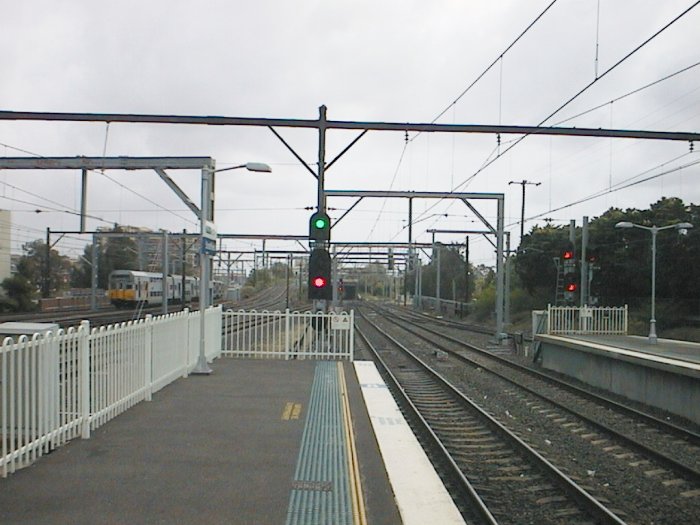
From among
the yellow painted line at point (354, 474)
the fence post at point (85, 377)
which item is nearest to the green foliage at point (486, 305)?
the yellow painted line at point (354, 474)

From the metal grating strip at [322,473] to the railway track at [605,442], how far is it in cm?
291

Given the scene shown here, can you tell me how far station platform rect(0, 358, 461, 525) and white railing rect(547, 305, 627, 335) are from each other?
1477cm

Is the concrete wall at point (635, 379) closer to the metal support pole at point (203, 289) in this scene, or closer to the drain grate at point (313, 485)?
the drain grate at point (313, 485)

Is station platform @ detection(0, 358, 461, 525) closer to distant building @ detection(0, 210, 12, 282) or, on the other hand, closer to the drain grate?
the drain grate

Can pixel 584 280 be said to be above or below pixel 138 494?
above

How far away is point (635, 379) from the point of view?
1548 centimetres

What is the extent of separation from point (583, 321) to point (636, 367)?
878cm

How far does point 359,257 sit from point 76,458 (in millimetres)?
64786

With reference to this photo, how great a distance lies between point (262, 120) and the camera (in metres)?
14.0

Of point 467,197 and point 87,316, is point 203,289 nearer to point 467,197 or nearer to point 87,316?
point 467,197

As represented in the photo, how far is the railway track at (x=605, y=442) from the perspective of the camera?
25.1ft

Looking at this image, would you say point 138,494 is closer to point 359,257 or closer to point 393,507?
point 393,507

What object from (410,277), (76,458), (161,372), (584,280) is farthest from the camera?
(410,277)

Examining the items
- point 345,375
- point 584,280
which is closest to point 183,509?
point 345,375
